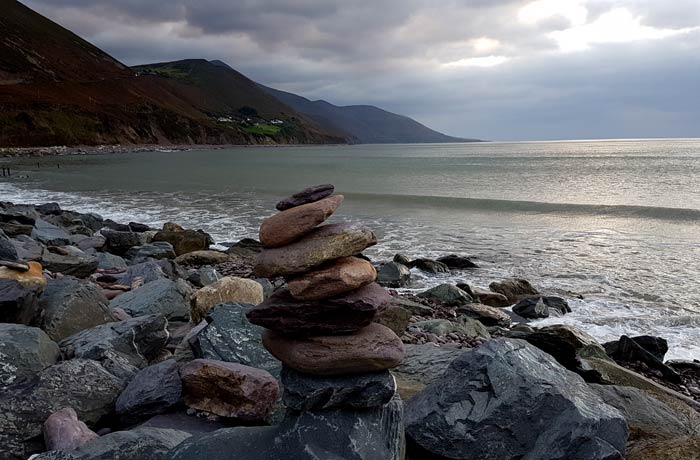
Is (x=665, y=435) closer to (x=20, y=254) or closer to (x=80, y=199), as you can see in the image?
(x=20, y=254)

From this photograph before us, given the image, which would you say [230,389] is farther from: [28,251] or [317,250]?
[28,251]

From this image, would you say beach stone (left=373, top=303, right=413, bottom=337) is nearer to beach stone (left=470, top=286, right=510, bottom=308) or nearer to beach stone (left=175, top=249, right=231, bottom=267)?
beach stone (left=470, top=286, right=510, bottom=308)

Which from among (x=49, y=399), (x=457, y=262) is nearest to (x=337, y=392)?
(x=49, y=399)

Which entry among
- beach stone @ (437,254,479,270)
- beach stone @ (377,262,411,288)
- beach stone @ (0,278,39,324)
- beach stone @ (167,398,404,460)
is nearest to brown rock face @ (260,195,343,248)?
beach stone @ (167,398,404,460)

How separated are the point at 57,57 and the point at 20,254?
16783 centimetres

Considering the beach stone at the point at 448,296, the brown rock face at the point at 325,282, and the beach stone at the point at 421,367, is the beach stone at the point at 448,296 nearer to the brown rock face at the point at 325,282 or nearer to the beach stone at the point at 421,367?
the beach stone at the point at 421,367

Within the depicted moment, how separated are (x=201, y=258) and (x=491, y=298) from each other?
8.94m

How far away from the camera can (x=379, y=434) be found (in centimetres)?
466

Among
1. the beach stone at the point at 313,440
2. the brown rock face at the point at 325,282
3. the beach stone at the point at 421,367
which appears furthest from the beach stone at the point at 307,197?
the beach stone at the point at 421,367

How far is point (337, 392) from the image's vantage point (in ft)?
15.3

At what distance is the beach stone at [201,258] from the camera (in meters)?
A: 16.5

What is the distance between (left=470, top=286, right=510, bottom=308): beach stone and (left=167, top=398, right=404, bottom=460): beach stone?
9223 mm

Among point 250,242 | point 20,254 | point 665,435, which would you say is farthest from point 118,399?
point 250,242

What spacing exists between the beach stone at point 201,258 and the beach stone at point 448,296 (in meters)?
6.88
